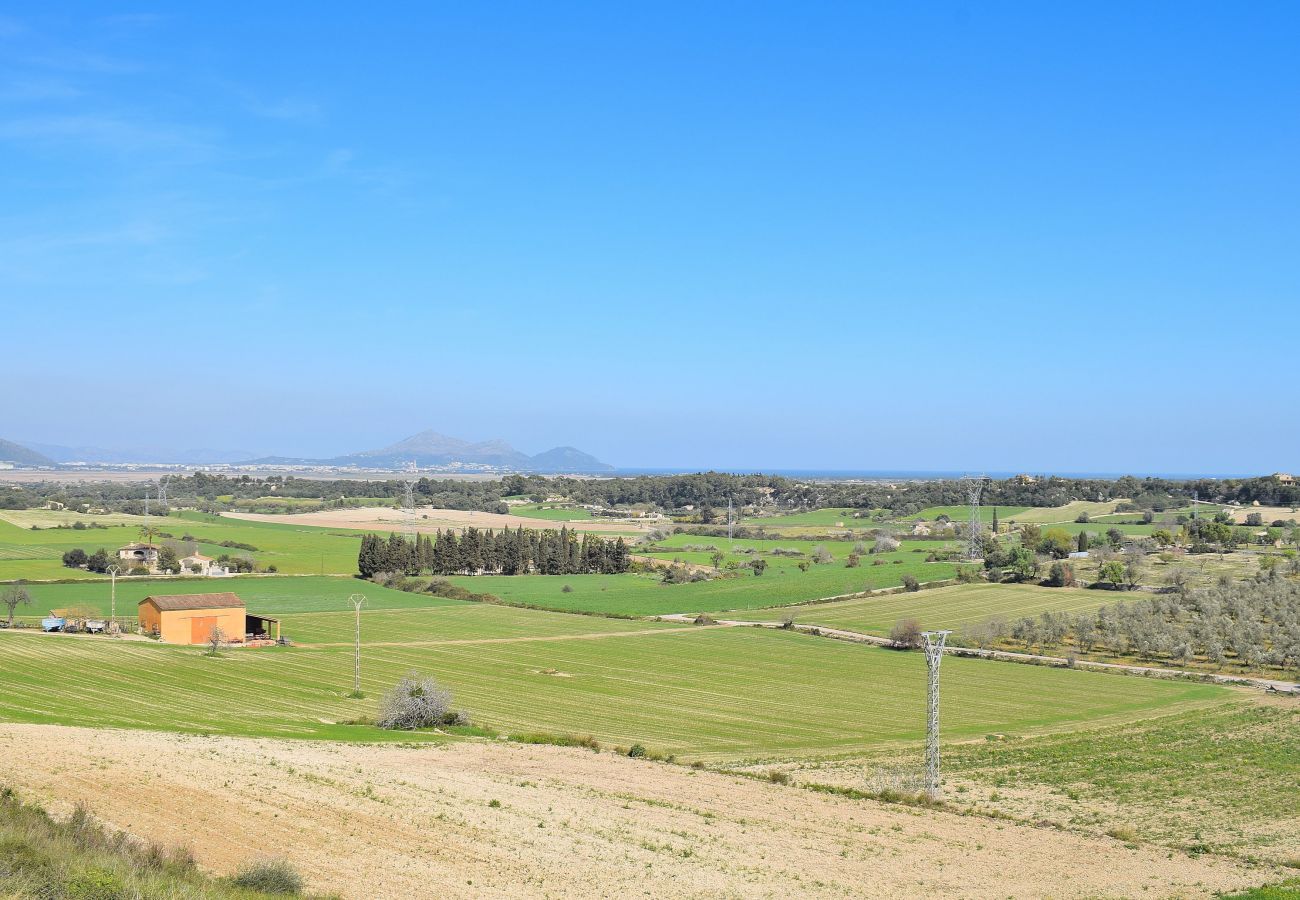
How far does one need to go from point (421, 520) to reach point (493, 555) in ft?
156

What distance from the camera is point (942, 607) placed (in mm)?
88125

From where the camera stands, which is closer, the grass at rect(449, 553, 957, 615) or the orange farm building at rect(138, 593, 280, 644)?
the orange farm building at rect(138, 593, 280, 644)

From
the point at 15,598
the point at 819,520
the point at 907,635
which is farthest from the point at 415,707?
the point at 819,520

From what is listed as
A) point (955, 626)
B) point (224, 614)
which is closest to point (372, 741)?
point (224, 614)

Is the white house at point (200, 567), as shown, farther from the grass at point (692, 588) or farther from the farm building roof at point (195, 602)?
the farm building roof at point (195, 602)

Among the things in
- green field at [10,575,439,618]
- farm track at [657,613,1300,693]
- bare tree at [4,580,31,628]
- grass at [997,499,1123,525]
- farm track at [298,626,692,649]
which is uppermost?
grass at [997,499,1123,525]

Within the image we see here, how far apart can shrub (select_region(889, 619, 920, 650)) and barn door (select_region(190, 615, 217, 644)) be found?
43814 millimetres

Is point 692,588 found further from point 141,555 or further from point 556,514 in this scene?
point 556,514

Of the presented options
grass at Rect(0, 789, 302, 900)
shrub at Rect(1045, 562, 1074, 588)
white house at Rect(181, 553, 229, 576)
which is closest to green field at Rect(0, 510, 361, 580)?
white house at Rect(181, 553, 229, 576)

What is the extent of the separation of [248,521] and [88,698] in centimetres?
12076

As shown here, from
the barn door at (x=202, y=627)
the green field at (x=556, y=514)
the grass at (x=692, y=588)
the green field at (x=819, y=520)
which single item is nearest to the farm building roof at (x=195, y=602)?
the barn door at (x=202, y=627)

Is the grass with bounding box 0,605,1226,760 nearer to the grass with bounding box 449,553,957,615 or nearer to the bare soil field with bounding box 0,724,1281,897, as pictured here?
the bare soil field with bounding box 0,724,1281,897

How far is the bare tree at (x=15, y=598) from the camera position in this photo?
222 feet

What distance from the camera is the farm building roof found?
205 feet
